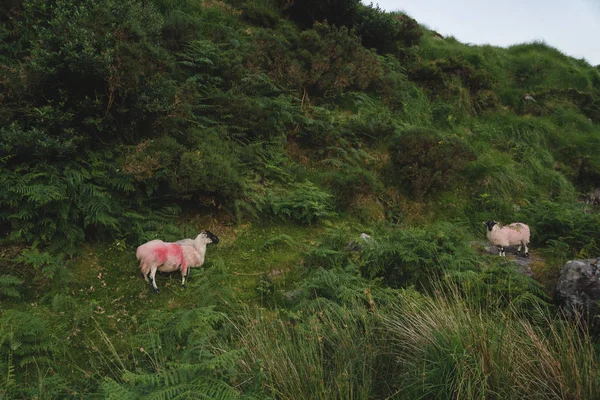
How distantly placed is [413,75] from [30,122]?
39.3ft

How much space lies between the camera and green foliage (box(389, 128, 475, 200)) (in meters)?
8.88

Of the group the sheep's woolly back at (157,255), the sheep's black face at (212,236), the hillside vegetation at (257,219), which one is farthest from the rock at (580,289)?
the sheep's woolly back at (157,255)

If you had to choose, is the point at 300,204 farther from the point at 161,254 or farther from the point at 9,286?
the point at 9,286

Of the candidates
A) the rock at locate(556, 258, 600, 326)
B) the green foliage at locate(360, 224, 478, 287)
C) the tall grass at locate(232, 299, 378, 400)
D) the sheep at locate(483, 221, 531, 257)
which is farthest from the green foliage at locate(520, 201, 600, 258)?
the tall grass at locate(232, 299, 378, 400)

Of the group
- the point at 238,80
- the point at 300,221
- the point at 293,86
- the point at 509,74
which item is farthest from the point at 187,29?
the point at 509,74

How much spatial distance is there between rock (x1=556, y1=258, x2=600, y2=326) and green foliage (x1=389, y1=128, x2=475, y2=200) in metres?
3.74

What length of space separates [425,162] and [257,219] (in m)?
4.35

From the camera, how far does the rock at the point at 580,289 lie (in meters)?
4.88

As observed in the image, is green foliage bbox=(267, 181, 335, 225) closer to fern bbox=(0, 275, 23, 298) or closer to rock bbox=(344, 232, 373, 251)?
rock bbox=(344, 232, 373, 251)

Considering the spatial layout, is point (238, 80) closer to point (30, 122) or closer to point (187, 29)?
point (187, 29)

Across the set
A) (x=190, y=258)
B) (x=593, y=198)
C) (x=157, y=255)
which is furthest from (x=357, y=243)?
(x=593, y=198)

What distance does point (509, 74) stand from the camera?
57.6 ft

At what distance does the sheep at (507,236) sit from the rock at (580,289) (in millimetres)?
1426

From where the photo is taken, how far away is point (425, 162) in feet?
29.7
